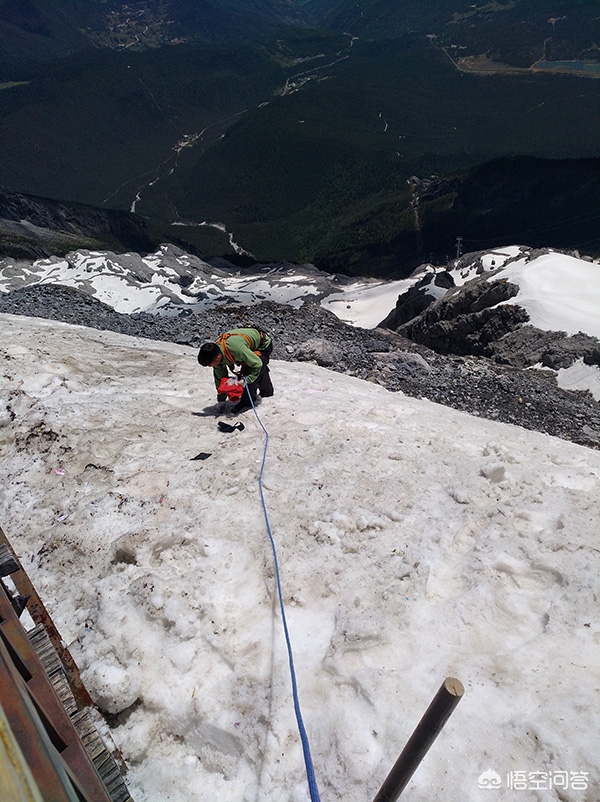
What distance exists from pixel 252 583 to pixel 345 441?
9.43 ft

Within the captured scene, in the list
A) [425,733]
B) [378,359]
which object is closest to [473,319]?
[378,359]

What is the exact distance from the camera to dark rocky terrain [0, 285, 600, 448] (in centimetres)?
1336

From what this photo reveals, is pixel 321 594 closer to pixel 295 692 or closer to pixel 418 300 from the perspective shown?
pixel 295 692

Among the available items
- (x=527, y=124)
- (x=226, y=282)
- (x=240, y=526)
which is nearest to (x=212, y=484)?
(x=240, y=526)

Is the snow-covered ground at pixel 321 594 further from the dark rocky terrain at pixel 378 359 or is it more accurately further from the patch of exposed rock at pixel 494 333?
the patch of exposed rock at pixel 494 333

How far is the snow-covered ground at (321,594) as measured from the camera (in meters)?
3.44

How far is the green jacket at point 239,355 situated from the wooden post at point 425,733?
252 inches

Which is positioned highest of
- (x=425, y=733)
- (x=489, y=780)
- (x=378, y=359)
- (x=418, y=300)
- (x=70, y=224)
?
(x=425, y=733)

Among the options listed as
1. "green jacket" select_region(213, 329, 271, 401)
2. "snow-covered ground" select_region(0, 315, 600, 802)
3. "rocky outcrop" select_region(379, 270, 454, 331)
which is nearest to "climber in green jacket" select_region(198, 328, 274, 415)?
"green jacket" select_region(213, 329, 271, 401)

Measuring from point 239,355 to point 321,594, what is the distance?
464 cm

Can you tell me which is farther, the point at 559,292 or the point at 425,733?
the point at 559,292

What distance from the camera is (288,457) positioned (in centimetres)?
673

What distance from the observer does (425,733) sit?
85.1 inches

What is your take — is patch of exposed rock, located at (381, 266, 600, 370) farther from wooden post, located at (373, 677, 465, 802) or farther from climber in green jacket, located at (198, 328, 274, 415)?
wooden post, located at (373, 677, 465, 802)
